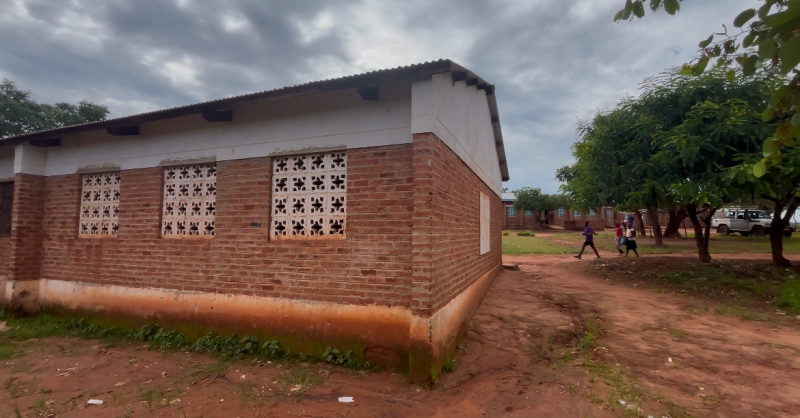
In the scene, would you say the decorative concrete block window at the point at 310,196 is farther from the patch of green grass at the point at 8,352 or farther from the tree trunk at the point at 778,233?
the tree trunk at the point at 778,233

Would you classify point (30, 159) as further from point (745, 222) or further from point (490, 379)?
point (745, 222)

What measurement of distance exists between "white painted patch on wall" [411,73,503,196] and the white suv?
25.6m

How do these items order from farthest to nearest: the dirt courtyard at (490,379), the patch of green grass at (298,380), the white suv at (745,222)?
the white suv at (745,222) → the patch of green grass at (298,380) → the dirt courtyard at (490,379)

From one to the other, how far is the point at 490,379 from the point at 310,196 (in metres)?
3.08

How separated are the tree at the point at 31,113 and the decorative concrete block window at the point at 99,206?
50.7 feet

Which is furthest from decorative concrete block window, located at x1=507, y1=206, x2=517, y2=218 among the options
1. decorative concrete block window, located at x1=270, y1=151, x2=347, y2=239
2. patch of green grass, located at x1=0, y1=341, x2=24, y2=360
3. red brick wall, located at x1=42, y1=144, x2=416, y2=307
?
patch of green grass, located at x1=0, y1=341, x2=24, y2=360

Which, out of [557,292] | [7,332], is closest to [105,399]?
[7,332]

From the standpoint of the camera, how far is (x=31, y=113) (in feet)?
58.2

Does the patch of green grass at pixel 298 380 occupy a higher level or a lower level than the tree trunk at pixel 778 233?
lower

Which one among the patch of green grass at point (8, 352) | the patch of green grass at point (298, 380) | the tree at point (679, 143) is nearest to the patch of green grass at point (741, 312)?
the tree at point (679, 143)

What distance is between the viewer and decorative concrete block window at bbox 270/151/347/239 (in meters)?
4.80

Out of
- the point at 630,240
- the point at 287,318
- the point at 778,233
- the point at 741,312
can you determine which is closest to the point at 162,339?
the point at 287,318

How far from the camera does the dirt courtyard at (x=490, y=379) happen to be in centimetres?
362

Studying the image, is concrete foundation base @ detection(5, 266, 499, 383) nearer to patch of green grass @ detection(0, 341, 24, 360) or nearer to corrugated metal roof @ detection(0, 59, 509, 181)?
patch of green grass @ detection(0, 341, 24, 360)
